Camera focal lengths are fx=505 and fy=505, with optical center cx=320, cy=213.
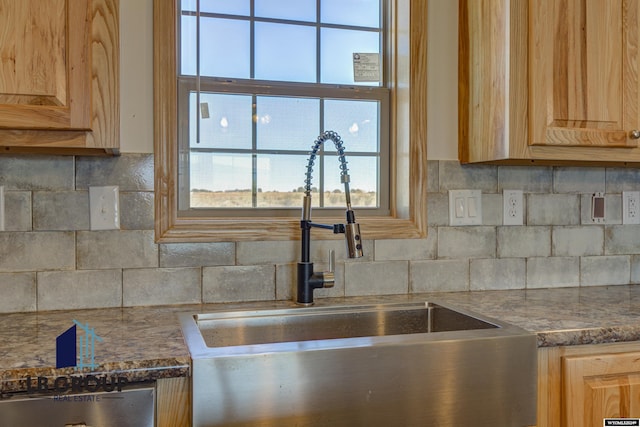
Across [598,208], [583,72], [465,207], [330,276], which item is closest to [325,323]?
[330,276]

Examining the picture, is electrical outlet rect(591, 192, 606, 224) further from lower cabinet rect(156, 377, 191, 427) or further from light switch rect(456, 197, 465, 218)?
lower cabinet rect(156, 377, 191, 427)

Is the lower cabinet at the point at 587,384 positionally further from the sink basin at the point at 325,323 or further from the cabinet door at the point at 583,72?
the cabinet door at the point at 583,72

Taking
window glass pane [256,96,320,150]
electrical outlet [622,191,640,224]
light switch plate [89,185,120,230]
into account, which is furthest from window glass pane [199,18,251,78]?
electrical outlet [622,191,640,224]

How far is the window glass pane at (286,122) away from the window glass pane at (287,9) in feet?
0.93

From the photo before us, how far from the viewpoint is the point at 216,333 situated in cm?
134

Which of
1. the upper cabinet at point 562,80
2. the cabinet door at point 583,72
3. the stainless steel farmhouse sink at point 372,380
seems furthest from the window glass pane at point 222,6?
the stainless steel farmhouse sink at point 372,380

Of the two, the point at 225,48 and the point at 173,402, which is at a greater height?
the point at 225,48

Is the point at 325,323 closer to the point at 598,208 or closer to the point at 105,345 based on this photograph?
the point at 105,345

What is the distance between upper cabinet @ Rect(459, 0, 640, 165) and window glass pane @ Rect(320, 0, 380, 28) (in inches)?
16.3

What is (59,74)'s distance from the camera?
1106 mm

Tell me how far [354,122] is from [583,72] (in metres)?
0.72

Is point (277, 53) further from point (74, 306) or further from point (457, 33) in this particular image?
point (74, 306)

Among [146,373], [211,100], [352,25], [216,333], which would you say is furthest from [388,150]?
[146,373]

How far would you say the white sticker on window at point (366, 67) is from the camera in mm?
1791
